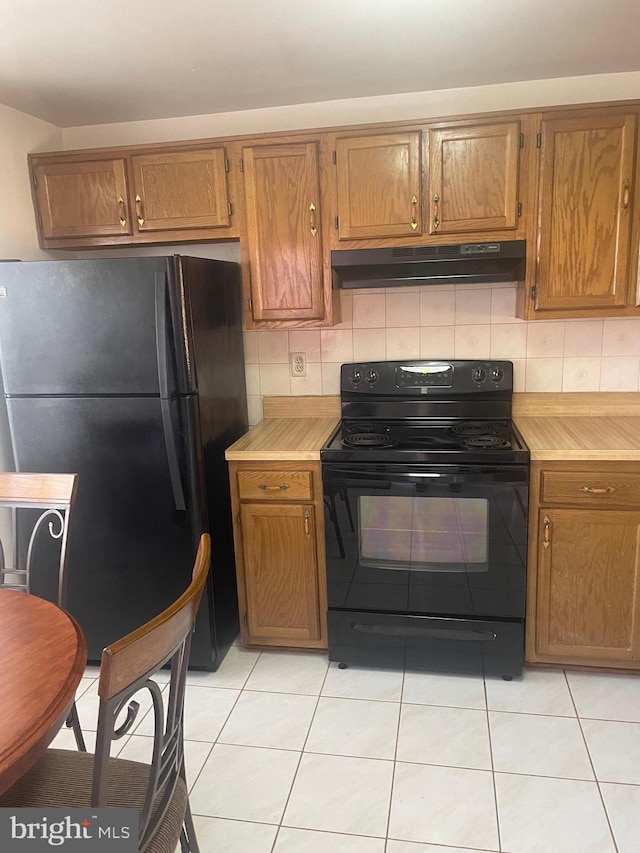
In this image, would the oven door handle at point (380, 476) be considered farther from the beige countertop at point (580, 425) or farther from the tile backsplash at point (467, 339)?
the tile backsplash at point (467, 339)

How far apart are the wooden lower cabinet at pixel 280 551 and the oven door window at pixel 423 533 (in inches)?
7.8

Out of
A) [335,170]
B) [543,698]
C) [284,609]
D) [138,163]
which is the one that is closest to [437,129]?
[335,170]

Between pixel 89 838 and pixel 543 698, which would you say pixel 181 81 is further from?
pixel 543 698

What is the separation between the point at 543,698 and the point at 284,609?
1.03 m

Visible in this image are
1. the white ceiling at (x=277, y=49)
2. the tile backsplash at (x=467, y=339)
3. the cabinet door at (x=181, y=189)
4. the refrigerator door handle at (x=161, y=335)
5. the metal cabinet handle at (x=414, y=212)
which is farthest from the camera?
the tile backsplash at (x=467, y=339)

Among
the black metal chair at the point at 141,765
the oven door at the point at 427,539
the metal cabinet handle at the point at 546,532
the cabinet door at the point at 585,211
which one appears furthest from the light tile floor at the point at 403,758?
the cabinet door at the point at 585,211

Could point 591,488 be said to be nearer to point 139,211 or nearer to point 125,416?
point 125,416

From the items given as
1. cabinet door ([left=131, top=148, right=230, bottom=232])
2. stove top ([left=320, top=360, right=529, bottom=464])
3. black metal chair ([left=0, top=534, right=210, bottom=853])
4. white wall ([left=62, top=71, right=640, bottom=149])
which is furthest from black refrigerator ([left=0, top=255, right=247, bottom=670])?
black metal chair ([left=0, top=534, right=210, bottom=853])

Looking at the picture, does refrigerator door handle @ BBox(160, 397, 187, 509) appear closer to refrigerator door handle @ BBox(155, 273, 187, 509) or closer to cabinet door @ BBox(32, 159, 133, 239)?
refrigerator door handle @ BBox(155, 273, 187, 509)

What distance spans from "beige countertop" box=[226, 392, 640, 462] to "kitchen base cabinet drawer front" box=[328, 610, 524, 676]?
2.23ft

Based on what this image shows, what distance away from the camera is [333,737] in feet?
6.84

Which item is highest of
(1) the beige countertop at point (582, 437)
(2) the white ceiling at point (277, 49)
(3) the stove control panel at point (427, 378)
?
(2) the white ceiling at point (277, 49)

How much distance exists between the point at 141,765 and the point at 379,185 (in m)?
2.08

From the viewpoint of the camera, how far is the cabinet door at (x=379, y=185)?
7.67 ft
